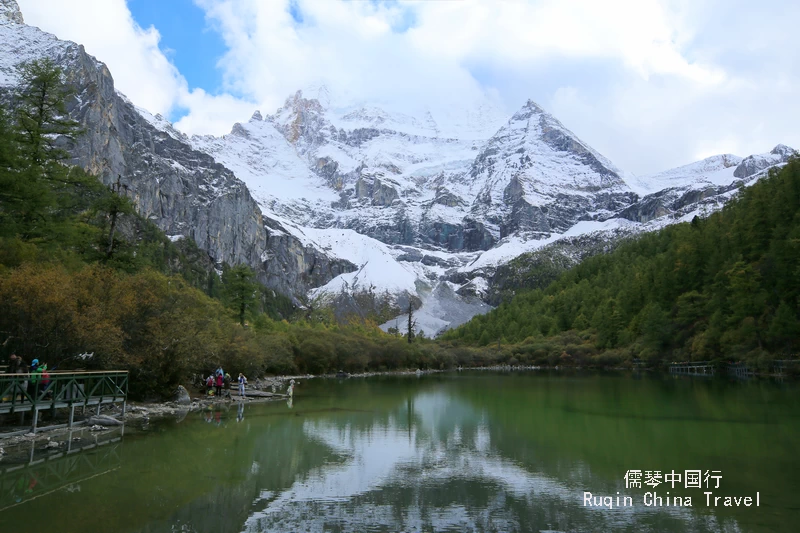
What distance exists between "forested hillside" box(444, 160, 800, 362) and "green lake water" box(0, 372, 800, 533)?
27.5 meters

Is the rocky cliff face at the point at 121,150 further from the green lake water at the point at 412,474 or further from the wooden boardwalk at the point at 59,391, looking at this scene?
the green lake water at the point at 412,474

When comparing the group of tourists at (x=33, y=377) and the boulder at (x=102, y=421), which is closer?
the group of tourists at (x=33, y=377)

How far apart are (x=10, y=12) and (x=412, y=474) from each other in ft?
693

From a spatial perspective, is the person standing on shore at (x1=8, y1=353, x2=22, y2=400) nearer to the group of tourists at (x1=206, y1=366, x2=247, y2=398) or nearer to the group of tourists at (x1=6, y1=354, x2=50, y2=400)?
the group of tourists at (x1=6, y1=354, x2=50, y2=400)

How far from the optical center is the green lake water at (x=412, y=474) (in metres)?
Result: 10.6

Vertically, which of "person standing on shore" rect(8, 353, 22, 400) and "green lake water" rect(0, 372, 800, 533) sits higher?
"person standing on shore" rect(8, 353, 22, 400)

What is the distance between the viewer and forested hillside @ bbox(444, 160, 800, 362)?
4869 cm

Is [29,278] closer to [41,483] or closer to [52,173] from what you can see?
[41,483]

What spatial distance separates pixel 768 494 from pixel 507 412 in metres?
16.1

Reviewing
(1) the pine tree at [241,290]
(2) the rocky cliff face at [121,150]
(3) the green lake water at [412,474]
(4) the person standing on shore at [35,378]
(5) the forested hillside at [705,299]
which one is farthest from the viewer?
(2) the rocky cliff face at [121,150]

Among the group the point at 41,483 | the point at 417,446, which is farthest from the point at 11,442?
the point at 417,446

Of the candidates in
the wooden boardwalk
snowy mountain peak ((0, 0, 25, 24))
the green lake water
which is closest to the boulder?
the wooden boardwalk

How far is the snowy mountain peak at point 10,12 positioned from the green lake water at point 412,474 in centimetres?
19154

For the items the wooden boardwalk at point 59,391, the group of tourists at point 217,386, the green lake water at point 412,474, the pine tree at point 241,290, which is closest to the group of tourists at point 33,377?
the wooden boardwalk at point 59,391
